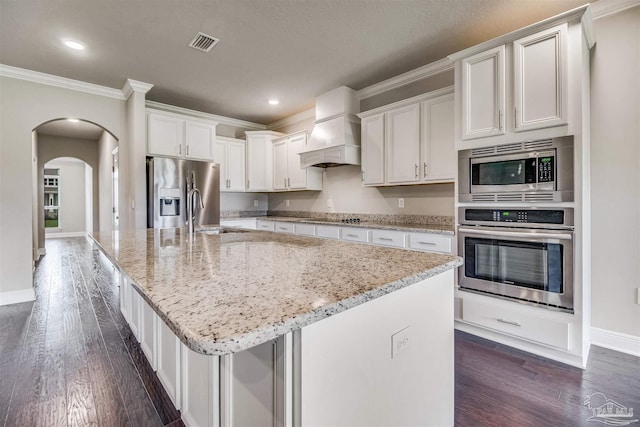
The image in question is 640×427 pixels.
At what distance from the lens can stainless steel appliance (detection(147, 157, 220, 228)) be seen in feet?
12.8

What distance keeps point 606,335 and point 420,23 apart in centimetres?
292

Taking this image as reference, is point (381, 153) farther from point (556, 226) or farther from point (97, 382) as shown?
point (97, 382)

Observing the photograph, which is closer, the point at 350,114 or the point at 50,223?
the point at 350,114

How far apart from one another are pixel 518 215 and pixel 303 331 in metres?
2.25

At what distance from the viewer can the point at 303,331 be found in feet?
2.36

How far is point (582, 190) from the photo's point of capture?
2064mm

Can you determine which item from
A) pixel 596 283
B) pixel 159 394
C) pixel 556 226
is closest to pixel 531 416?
pixel 556 226

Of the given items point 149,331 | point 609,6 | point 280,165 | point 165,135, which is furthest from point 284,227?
point 609,6

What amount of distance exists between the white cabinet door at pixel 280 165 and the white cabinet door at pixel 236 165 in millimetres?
553

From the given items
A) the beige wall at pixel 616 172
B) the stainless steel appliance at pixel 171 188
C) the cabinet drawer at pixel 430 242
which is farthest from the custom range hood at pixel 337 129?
the beige wall at pixel 616 172

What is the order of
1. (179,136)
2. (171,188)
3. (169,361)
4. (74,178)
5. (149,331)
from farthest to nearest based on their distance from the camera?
(74,178), (179,136), (171,188), (149,331), (169,361)

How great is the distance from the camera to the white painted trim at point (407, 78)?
323cm

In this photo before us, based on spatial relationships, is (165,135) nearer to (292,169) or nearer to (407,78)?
(292,169)

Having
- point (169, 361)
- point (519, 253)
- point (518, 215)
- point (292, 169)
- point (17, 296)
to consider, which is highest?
point (292, 169)
